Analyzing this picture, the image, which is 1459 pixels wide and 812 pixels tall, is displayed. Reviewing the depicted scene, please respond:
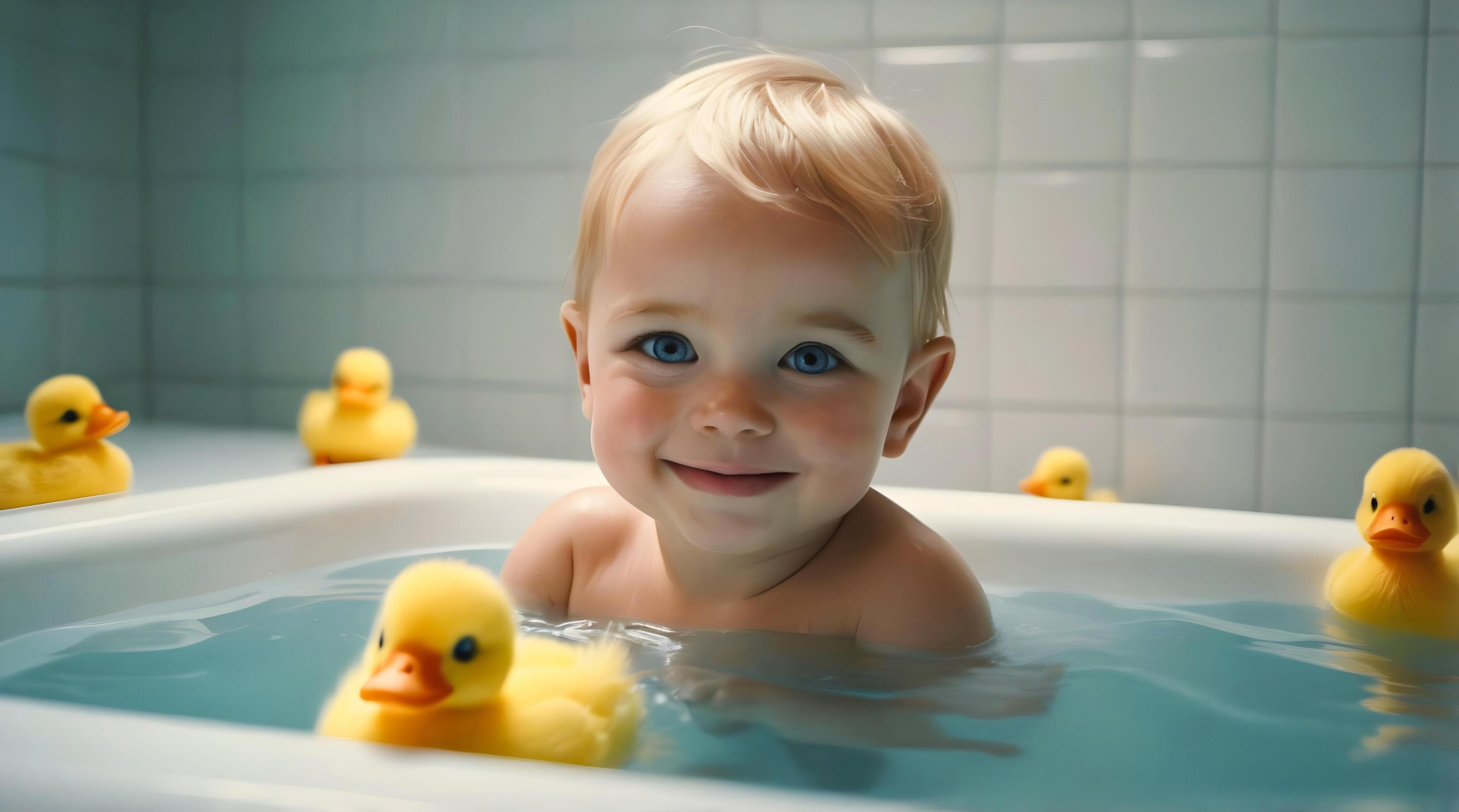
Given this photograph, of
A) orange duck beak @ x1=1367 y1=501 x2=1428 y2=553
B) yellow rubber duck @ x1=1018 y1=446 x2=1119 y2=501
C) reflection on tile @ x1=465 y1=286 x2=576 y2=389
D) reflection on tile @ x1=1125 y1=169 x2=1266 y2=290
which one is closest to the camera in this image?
orange duck beak @ x1=1367 y1=501 x2=1428 y2=553

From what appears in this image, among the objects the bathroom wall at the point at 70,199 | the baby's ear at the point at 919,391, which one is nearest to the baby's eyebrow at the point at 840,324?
the baby's ear at the point at 919,391

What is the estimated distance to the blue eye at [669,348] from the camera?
35.9 inches

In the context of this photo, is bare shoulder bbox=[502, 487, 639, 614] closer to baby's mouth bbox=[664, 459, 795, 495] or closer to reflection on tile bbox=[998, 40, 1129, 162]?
baby's mouth bbox=[664, 459, 795, 495]

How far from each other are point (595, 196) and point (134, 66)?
6.45ft

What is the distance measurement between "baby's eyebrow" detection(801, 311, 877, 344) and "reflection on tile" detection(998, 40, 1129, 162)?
1.14 metres

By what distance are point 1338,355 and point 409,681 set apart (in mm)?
1664

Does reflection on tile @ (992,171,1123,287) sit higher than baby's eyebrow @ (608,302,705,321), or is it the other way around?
reflection on tile @ (992,171,1123,287)

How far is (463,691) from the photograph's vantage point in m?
0.65

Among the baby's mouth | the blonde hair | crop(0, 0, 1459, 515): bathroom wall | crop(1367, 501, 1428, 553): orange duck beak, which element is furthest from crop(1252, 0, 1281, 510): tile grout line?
the baby's mouth

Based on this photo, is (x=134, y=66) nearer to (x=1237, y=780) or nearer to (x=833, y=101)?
(x=833, y=101)

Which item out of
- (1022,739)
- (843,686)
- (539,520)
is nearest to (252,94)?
(539,520)

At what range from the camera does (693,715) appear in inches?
32.6

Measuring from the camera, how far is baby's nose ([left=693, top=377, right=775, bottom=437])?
86 cm

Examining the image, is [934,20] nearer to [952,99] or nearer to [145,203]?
[952,99]
